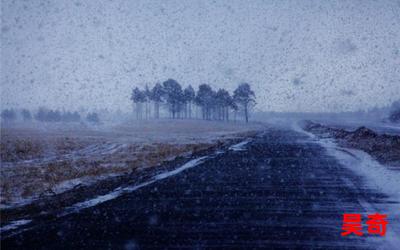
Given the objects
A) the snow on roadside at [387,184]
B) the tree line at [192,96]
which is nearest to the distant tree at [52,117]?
the tree line at [192,96]

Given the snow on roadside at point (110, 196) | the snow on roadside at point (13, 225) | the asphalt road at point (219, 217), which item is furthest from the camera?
the snow on roadside at point (110, 196)

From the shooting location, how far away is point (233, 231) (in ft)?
21.8

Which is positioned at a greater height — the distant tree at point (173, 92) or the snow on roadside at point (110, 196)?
the distant tree at point (173, 92)

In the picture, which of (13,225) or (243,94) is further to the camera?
(243,94)

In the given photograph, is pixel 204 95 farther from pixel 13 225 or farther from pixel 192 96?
pixel 13 225

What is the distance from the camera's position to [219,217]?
7734mm

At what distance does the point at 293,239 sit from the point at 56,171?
488 inches

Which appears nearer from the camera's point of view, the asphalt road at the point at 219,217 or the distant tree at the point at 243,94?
the asphalt road at the point at 219,217

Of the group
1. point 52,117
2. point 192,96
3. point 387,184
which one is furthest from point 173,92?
point 387,184

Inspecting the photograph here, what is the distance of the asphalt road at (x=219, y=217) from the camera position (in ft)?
19.8

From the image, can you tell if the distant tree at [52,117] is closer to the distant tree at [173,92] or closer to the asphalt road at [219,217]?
the distant tree at [173,92]

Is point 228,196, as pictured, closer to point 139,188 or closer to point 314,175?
point 139,188

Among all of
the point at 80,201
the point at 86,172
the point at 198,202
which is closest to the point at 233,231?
the point at 198,202

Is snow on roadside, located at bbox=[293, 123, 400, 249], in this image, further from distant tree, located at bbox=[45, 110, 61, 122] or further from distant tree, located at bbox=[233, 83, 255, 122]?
distant tree, located at bbox=[45, 110, 61, 122]
